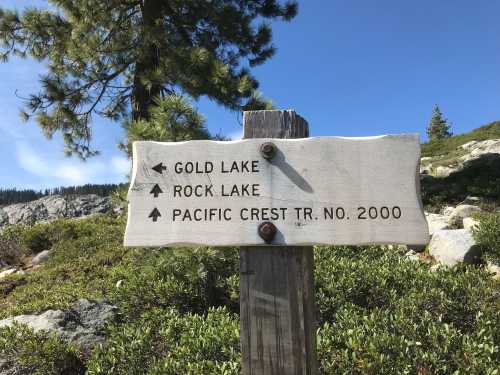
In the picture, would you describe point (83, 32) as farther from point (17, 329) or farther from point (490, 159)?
point (490, 159)

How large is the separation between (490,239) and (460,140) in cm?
2223

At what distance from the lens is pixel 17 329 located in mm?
4270

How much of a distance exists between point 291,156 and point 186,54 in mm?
7644

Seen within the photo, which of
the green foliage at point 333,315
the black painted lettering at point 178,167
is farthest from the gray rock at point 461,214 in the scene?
the black painted lettering at point 178,167

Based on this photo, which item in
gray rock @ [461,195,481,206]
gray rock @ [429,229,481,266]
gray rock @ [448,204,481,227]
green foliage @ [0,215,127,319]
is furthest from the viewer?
gray rock @ [461,195,481,206]

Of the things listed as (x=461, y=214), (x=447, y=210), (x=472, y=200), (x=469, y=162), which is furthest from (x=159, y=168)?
(x=469, y=162)

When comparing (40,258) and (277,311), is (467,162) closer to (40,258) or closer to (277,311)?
(40,258)

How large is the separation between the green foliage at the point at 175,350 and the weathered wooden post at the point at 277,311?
39.9 inches

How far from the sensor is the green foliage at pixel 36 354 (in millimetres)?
3906

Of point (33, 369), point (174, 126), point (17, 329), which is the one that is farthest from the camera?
point (174, 126)

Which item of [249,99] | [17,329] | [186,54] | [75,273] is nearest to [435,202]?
[249,99]

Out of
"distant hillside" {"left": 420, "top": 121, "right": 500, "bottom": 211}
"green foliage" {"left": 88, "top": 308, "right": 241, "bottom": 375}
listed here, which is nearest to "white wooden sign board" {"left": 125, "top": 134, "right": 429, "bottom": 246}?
"green foliage" {"left": 88, "top": 308, "right": 241, "bottom": 375}

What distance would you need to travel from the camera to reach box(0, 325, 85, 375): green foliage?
3906mm

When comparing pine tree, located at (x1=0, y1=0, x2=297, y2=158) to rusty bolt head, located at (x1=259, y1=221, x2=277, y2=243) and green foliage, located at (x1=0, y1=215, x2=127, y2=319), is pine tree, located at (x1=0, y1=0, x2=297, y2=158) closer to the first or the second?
green foliage, located at (x1=0, y1=215, x2=127, y2=319)
